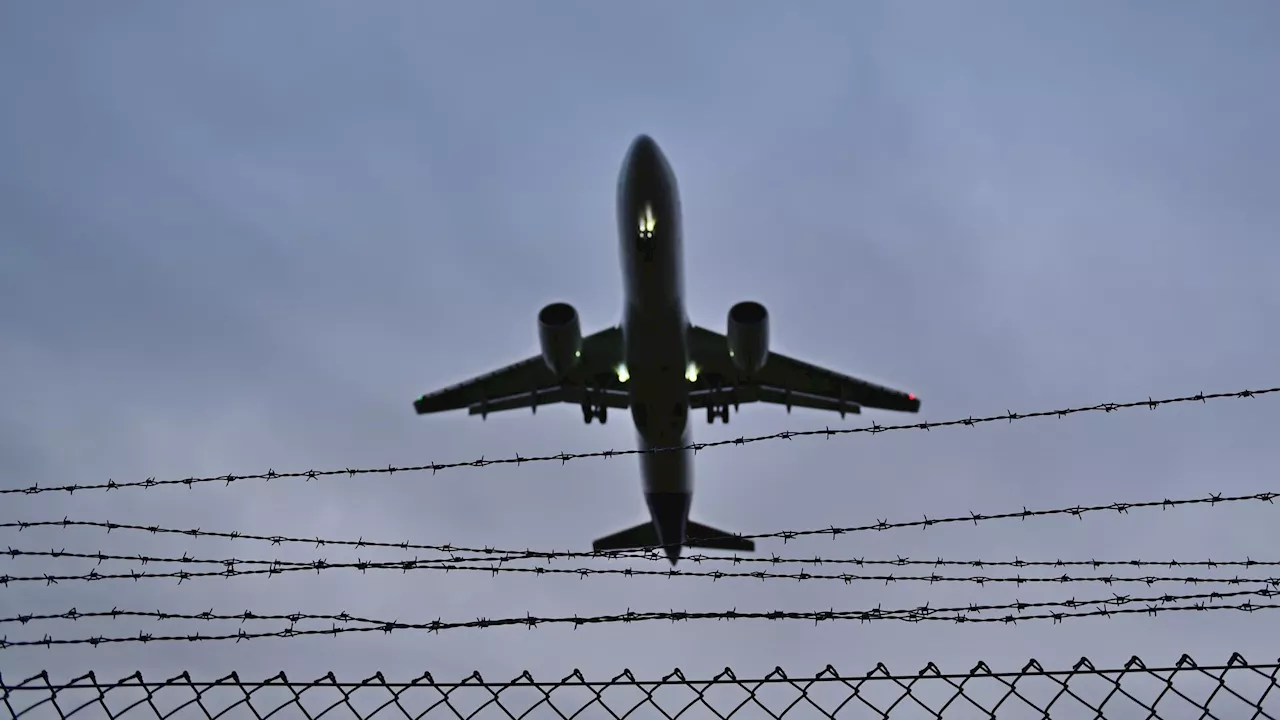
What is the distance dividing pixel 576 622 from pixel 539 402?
934 inches

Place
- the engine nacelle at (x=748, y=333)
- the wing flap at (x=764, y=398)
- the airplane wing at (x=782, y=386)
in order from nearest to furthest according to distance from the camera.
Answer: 1. the engine nacelle at (x=748, y=333)
2. the airplane wing at (x=782, y=386)
3. the wing flap at (x=764, y=398)

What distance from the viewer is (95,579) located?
6195 mm

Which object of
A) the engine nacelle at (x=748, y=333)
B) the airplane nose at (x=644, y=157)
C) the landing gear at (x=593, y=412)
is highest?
the airplane nose at (x=644, y=157)

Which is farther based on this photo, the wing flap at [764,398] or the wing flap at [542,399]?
the wing flap at [764,398]

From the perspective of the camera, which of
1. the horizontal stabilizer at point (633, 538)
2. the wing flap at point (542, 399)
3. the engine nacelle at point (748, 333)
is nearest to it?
the engine nacelle at point (748, 333)

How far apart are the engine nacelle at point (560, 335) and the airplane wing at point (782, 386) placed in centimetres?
459

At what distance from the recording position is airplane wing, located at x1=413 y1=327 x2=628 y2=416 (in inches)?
1039

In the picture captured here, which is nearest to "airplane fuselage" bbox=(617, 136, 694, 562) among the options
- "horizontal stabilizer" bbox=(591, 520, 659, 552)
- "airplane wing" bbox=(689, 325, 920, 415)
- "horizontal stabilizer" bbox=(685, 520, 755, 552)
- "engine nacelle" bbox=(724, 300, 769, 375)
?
"airplane wing" bbox=(689, 325, 920, 415)

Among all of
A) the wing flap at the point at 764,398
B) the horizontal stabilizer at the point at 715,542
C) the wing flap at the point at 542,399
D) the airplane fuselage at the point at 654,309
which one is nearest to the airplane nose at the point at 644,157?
the airplane fuselage at the point at 654,309

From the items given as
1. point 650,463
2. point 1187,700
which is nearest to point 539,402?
point 650,463

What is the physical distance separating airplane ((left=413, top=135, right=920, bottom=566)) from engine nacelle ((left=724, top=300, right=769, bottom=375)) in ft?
0.10

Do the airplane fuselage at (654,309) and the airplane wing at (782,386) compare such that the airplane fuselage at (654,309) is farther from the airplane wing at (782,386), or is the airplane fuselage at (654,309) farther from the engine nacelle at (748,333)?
the engine nacelle at (748,333)

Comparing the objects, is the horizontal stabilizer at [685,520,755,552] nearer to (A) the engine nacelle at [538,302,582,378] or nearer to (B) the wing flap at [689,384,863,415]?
(B) the wing flap at [689,384,863,415]

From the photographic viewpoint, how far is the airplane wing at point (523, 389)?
2639 cm
